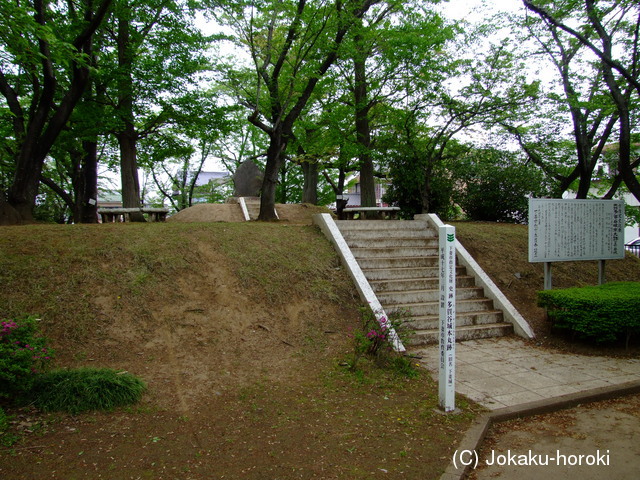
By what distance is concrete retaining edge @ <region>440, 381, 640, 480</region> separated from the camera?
3.40 metres

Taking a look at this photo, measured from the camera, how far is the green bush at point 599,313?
250 inches

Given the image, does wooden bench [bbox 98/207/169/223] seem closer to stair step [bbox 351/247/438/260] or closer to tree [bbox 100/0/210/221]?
tree [bbox 100/0/210/221]

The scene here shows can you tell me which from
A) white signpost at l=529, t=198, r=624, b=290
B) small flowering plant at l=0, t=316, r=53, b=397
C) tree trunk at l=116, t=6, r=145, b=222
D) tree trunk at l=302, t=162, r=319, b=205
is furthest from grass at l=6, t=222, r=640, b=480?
tree trunk at l=302, t=162, r=319, b=205

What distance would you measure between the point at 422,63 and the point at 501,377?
9.45 meters

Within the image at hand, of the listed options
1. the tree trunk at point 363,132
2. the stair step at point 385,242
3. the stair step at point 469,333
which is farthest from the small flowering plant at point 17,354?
the tree trunk at point 363,132

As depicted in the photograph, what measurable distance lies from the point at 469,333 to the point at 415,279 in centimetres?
138

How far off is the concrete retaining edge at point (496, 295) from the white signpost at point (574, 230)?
84 cm

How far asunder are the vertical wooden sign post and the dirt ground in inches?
21.0

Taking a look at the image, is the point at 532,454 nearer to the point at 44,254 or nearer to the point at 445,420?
the point at 445,420

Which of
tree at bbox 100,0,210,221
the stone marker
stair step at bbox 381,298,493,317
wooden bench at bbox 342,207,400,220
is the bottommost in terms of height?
stair step at bbox 381,298,493,317

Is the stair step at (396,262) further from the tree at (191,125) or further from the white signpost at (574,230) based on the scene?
the tree at (191,125)

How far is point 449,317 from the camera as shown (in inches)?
169

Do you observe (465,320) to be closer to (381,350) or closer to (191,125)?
(381,350)

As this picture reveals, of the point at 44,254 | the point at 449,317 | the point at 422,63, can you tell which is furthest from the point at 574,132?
the point at 44,254
